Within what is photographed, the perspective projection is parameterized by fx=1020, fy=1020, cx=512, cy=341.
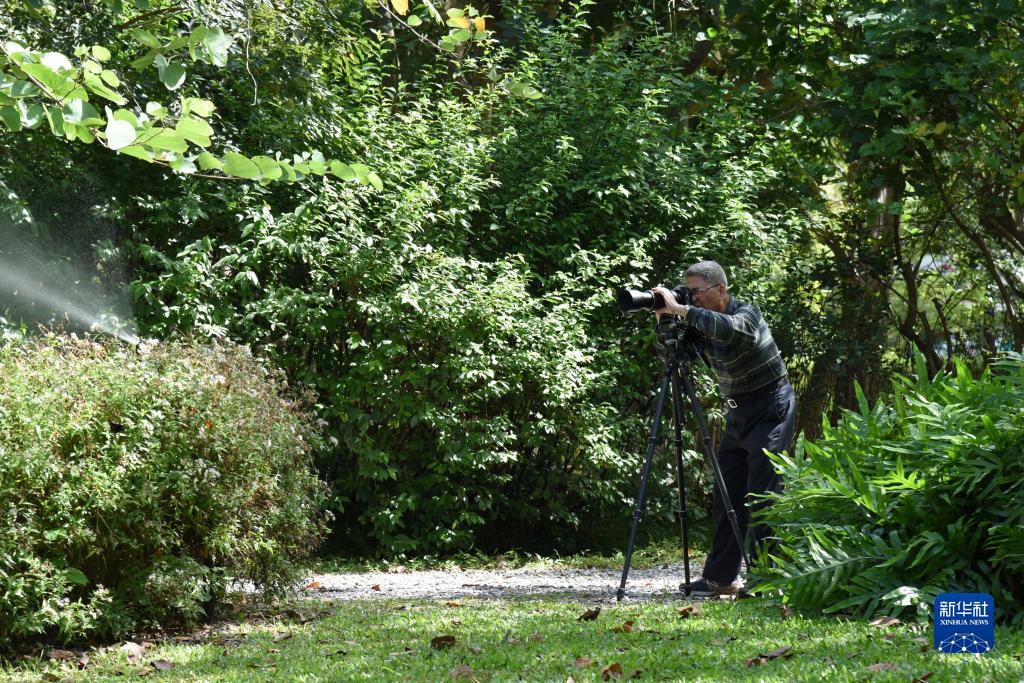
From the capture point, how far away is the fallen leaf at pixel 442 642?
4504 millimetres

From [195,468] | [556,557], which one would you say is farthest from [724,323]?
[556,557]

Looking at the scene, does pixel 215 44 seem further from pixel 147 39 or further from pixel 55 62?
pixel 55 62

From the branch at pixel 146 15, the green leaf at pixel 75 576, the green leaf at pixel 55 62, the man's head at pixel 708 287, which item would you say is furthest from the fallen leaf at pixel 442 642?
the branch at pixel 146 15

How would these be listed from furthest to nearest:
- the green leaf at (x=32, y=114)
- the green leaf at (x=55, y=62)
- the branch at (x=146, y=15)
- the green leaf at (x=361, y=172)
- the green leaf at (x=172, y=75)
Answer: the branch at (x=146, y=15), the green leaf at (x=361, y=172), the green leaf at (x=172, y=75), the green leaf at (x=32, y=114), the green leaf at (x=55, y=62)

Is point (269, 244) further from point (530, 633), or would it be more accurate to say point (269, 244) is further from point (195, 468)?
point (530, 633)

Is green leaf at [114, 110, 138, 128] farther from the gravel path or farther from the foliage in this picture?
the gravel path

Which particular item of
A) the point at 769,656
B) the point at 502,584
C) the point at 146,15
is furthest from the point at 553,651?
the point at 146,15

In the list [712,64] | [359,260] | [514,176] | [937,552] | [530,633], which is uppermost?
[712,64]

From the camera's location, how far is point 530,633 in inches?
187

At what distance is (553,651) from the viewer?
166 inches

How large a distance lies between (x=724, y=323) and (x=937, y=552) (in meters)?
1.69

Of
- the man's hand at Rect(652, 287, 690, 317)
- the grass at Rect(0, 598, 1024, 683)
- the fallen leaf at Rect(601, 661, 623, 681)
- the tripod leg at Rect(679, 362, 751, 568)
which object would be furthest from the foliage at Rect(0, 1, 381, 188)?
the tripod leg at Rect(679, 362, 751, 568)

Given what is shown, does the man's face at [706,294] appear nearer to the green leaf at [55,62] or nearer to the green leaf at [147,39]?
the green leaf at [147,39]

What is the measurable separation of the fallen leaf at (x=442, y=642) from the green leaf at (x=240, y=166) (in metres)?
2.48
